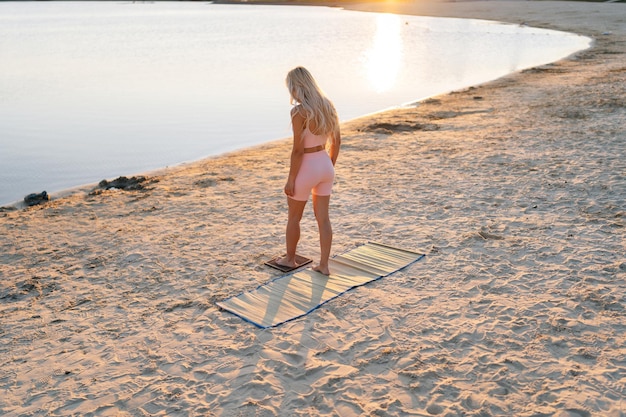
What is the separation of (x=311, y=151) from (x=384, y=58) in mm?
22663

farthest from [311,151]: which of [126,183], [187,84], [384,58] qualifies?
[384,58]

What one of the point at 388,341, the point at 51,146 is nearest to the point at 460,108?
the point at 51,146

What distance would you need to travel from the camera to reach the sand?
140 inches

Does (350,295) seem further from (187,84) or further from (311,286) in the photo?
(187,84)

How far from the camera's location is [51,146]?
11.5 m

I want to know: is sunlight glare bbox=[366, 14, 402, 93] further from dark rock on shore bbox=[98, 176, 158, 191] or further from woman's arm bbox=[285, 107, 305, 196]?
woman's arm bbox=[285, 107, 305, 196]

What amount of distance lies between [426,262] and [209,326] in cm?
→ 213

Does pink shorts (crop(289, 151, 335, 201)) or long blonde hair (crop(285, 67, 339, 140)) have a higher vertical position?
long blonde hair (crop(285, 67, 339, 140))

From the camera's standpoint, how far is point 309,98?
172 inches

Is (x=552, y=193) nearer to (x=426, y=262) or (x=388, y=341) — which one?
(x=426, y=262)

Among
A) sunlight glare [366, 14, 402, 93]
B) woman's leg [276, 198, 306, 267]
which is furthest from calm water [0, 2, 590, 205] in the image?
woman's leg [276, 198, 306, 267]

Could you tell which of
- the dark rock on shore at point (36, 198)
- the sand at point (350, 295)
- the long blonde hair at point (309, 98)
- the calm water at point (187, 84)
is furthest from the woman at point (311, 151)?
the calm water at point (187, 84)

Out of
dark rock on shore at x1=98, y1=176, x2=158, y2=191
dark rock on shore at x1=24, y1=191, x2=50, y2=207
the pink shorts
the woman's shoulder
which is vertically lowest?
dark rock on shore at x1=24, y1=191, x2=50, y2=207

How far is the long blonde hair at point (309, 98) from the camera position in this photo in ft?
14.3
